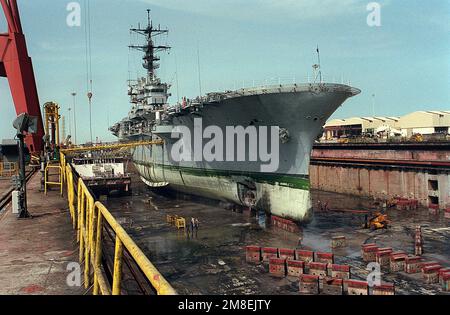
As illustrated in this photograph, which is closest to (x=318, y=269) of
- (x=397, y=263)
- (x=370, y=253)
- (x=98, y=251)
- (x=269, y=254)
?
(x=269, y=254)

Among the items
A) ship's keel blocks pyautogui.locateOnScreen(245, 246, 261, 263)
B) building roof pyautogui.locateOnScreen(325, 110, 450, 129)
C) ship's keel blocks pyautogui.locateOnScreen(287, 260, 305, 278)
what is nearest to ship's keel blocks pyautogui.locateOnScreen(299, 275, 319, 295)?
ship's keel blocks pyautogui.locateOnScreen(287, 260, 305, 278)

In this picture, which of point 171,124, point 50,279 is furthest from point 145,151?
point 50,279

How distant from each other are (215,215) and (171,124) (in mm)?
7621

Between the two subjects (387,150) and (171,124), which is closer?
(171,124)

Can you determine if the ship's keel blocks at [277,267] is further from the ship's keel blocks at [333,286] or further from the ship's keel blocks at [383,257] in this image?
the ship's keel blocks at [383,257]

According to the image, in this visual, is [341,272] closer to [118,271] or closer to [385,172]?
[118,271]

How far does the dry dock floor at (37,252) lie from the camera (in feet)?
19.3

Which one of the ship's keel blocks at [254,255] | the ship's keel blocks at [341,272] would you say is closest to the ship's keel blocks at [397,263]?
the ship's keel blocks at [341,272]

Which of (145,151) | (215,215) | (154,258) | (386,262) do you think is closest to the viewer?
(386,262)

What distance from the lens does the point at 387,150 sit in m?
31.1

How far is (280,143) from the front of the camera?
806 inches

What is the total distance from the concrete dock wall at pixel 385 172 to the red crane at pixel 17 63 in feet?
83.9

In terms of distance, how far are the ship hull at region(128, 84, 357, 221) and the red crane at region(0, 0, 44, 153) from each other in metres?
10.2
